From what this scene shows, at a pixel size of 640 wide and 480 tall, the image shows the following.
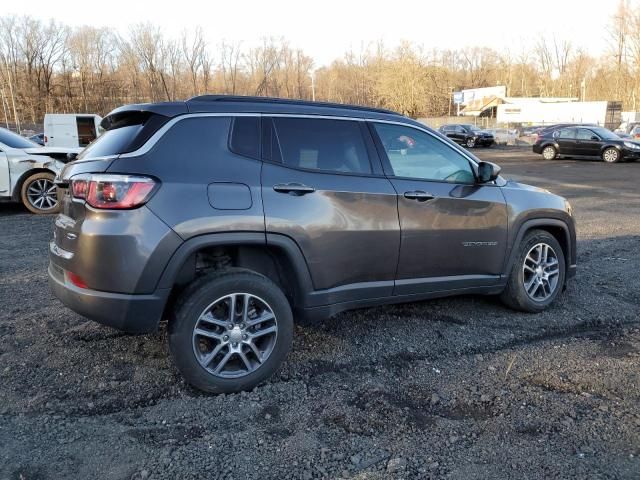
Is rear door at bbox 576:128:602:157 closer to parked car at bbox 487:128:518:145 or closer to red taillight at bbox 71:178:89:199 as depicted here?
parked car at bbox 487:128:518:145

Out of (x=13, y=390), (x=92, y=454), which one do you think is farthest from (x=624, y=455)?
(x=13, y=390)

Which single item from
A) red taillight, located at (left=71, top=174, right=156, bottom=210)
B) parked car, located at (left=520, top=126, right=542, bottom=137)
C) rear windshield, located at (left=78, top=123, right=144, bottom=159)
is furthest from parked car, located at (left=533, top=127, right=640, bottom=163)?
red taillight, located at (left=71, top=174, right=156, bottom=210)

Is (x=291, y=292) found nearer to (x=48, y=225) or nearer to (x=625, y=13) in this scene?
(x=48, y=225)

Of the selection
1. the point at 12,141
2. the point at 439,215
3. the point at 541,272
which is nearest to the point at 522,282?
the point at 541,272

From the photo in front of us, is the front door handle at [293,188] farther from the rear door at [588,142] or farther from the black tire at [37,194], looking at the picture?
the rear door at [588,142]

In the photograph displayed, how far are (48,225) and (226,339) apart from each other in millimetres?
6898

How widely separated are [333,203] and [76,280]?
5.57 ft

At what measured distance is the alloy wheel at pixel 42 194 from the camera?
10.0 meters

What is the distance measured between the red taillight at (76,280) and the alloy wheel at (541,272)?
3.58 m

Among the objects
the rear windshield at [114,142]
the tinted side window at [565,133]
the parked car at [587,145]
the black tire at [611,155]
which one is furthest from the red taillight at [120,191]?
the tinted side window at [565,133]

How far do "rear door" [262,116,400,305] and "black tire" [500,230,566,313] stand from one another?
139 centimetres

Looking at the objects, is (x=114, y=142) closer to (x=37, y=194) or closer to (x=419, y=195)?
(x=419, y=195)

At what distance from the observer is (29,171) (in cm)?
986

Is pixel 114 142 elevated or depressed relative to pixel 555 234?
elevated
